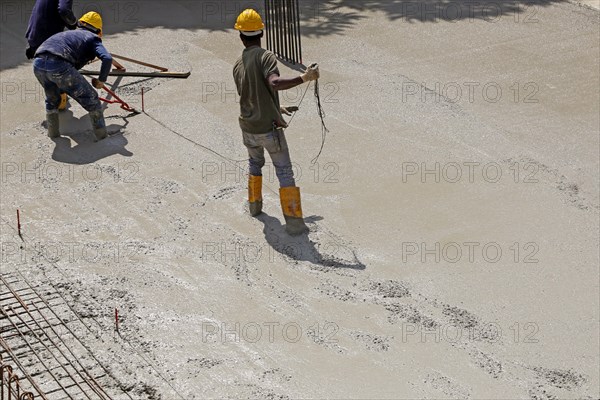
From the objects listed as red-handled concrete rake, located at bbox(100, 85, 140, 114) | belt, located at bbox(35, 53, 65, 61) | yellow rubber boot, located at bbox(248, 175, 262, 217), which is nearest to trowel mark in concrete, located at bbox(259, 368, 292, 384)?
yellow rubber boot, located at bbox(248, 175, 262, 217)

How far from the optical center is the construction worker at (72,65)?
965cm

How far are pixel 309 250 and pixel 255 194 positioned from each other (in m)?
0.75

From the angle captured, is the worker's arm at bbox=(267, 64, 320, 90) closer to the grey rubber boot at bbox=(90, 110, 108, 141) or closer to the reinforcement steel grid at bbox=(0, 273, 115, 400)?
the reinforcement steel grid at bbox=(0, 273, 115, 400)

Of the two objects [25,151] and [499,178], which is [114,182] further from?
[499,178]

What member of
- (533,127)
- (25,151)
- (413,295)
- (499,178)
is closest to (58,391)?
(413,295)

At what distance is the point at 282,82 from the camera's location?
7.90 meters

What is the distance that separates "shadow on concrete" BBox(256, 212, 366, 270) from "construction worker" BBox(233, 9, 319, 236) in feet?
0.31

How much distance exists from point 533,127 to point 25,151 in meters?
5.05

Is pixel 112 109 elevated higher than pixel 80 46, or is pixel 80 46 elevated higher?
pixel 80 46

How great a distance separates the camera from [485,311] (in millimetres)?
7328
